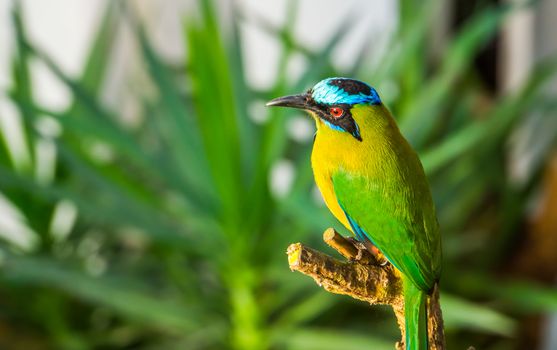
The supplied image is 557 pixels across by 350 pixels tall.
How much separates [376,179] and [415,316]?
26 mm

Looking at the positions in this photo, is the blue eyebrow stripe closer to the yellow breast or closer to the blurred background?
the yellow breast

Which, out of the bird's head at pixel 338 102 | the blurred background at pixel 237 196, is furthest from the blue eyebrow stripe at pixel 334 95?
the blurred background at pixel 237 196

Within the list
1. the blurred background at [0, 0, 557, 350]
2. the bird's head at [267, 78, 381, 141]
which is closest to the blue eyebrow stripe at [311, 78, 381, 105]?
the bird's head at [267, 78, 381, 141]

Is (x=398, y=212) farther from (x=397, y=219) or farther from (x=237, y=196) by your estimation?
(x=237, y=196)

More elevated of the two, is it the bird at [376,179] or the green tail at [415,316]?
the bird at [376,179]

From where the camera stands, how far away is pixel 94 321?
4.24 feet

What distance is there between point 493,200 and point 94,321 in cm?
67

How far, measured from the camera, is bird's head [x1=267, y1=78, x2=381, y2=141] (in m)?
0.16

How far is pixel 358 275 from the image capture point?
181mm

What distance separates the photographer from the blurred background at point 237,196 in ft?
3.05

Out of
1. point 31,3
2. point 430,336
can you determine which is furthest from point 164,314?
point 31,3

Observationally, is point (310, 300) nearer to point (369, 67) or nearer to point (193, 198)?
point (193, 198)

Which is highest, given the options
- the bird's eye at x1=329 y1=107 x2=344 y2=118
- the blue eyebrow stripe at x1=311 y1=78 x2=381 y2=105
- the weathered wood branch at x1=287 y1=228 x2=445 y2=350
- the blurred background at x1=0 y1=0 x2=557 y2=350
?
the blurred background at x1=0 y1=0 x2=557 y2=350

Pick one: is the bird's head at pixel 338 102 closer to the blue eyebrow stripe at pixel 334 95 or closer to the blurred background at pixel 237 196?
the blue eyebrow stripe at pixel 334 95
